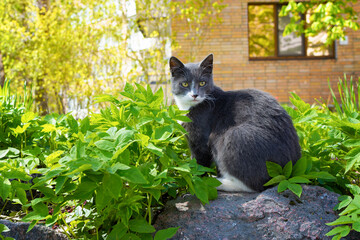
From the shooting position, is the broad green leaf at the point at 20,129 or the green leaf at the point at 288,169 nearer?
the green leaf at the point at 288,169

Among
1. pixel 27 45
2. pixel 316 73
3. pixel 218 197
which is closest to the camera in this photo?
pixel 218 197

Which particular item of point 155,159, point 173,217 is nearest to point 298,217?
point 173,217

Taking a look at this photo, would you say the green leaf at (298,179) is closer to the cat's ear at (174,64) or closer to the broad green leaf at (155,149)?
the broad green leaf at (155,149)

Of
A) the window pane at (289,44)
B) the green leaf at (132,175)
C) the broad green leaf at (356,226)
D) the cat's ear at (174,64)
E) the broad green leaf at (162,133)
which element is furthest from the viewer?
the window pane at (289,44)

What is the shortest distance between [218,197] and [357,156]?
82 centimetres

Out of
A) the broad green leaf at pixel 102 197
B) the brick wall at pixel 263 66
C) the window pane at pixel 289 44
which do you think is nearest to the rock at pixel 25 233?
the broad green leaf at pixel 102 197

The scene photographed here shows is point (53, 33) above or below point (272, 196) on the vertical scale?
above

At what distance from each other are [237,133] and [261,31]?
1039 cm

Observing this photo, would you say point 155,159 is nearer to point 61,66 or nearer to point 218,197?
point 218,197

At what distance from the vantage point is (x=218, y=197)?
2135 mm

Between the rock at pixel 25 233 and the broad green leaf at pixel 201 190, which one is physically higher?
the broad green leaf at pixel 201 190

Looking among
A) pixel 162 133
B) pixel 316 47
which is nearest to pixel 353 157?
pixel 162 133

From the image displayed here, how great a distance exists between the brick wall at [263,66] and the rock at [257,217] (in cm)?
918

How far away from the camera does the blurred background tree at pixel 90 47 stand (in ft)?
24.5
